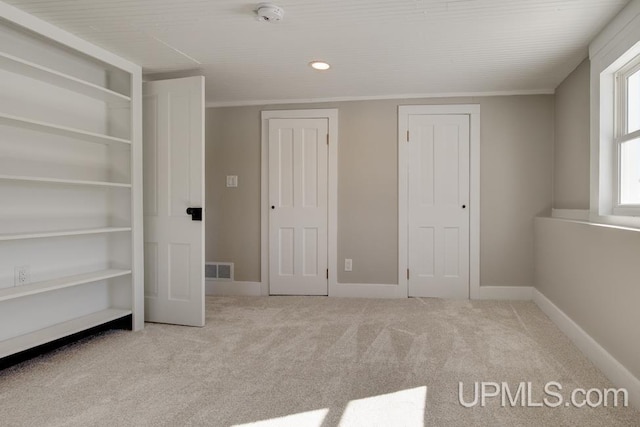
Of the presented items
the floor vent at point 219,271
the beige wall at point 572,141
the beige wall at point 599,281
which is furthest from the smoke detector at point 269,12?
the floor vent at point 219,271

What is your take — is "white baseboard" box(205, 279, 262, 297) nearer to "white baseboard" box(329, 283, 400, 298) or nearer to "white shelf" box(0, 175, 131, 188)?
"white baseboard" box(329, 283, 400, 298)

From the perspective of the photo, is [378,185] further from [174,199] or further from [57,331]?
[57,331]

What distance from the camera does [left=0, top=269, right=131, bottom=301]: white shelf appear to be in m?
2.13

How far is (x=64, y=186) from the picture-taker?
2.65 m

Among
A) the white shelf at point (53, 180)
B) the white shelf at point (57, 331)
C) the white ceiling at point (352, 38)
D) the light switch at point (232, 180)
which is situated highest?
the white ceiling at point (352, 38)

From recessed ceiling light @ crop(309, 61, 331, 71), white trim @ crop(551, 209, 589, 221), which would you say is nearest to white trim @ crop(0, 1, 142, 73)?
recessed ceiling light @ crop(309, 61, 331, 71)

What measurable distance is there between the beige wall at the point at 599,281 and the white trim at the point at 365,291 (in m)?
1.42

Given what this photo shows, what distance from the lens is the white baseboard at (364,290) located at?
401 cm

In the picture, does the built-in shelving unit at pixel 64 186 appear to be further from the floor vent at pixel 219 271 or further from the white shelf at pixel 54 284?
the floor vent at pixel 219 271

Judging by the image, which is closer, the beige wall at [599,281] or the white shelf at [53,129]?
the beige wall at [599,281]

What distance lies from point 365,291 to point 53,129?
3.08 metres

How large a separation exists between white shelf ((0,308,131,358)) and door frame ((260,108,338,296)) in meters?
1.58

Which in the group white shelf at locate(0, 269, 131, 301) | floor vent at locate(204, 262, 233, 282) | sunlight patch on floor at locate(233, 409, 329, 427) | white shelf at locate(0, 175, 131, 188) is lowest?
sunlight patch on floor at locate(233, 409, 329, 427)

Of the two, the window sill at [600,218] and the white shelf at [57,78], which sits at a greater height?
the white shelf at [57,78]
